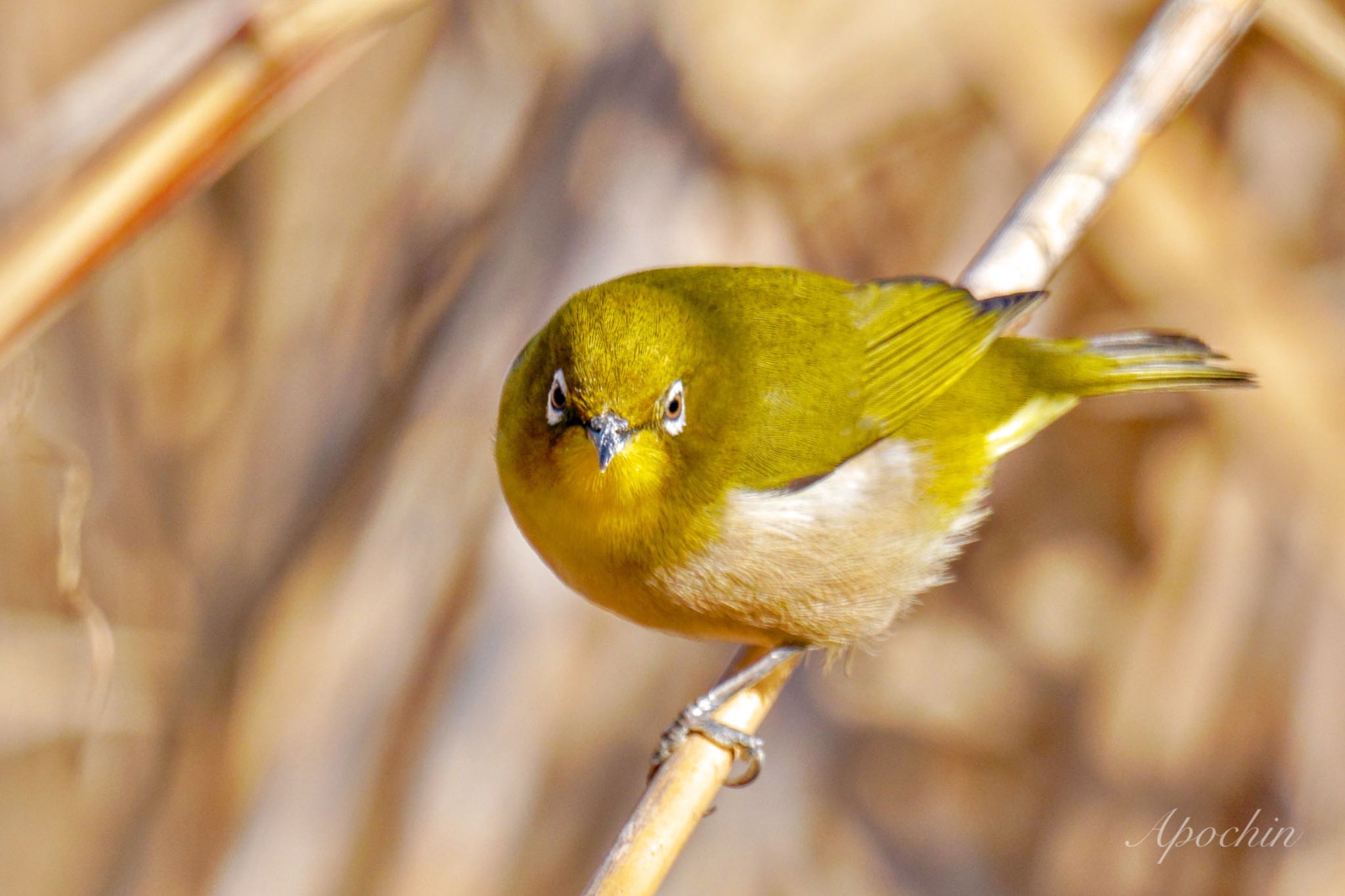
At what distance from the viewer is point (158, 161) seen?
1.54m

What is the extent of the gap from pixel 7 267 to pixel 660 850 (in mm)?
1234

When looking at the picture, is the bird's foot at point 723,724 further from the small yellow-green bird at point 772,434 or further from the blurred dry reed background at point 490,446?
the blurred dry reed background at point 490,446

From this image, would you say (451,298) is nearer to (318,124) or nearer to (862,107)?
(318,124)

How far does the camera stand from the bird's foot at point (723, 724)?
2268mm

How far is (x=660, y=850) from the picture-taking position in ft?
5.98

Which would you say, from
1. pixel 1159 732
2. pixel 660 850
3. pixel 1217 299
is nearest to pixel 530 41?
pixel 1217 299

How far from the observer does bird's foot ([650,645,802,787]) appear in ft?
7.44

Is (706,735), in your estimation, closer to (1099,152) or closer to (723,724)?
(723,724)

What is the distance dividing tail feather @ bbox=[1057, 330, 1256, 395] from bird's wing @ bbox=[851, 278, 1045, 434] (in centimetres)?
31

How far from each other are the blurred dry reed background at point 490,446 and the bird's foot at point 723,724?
0.62 meters

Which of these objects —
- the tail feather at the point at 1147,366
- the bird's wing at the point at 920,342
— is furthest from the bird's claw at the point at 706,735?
the tail feather at the point at 1147,366
